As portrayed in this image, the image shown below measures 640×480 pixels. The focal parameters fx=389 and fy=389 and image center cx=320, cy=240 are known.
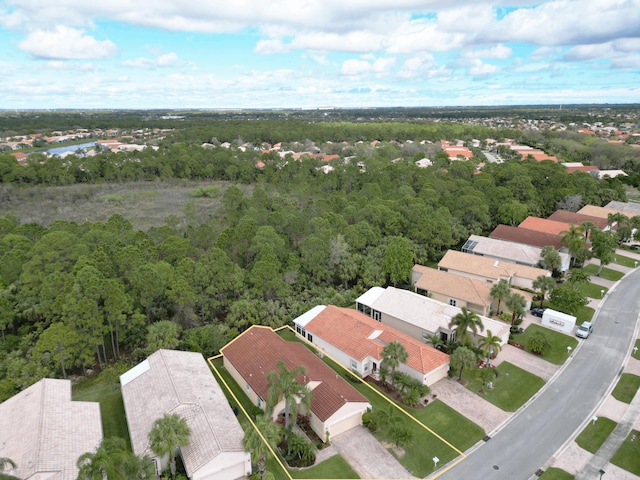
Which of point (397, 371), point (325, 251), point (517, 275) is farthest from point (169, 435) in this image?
point (517, 275)

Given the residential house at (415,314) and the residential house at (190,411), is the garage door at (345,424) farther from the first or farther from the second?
the residential house at (415,314)

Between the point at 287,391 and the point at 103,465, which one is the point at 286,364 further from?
the point at 103,465

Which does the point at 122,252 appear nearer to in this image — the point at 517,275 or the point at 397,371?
the point at 397,371

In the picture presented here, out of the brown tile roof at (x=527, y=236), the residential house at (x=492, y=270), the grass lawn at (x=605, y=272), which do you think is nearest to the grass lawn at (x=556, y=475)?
the residential house at (x=492, y=270)

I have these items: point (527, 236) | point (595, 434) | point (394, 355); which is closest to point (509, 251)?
point (527, 236)

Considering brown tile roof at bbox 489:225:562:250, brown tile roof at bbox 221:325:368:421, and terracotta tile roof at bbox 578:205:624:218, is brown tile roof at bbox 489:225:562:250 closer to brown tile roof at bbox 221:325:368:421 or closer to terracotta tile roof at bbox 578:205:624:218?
terracotta tile roof at bbox 578:205:624:218
